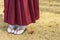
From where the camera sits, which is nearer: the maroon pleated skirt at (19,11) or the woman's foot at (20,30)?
the maroon pleated skirt at (19,11)

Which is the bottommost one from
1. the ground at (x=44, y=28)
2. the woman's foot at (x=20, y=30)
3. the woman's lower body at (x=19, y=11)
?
the ground at (x=44, y=28)

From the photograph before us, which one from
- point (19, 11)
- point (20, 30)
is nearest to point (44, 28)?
point (20, 30)

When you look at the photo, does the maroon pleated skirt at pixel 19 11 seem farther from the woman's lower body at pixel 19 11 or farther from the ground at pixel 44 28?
the ground at pixel 44 28

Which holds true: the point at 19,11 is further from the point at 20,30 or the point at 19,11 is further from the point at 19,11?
the point at 20,30

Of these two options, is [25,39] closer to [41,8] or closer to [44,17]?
[44,17]

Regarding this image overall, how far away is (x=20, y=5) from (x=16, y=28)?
0.97 ft

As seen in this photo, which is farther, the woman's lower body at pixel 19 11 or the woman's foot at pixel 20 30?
the woman's foot at pixel 20 30

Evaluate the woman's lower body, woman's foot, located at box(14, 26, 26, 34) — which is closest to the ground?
woman's foot, located at box(14, 26, 26, 34)

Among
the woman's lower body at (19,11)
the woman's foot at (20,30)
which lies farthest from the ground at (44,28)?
the woman's lower body at (19,11)

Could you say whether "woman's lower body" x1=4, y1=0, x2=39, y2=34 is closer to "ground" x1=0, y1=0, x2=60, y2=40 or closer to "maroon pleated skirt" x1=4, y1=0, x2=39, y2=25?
"maroon pleated skirt" x1=4, y1=0, x2=39, y2=25

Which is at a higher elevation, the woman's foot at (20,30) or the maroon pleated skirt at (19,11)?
→ the maroon pleated skirt at (19,11)

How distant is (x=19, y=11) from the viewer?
174 cm

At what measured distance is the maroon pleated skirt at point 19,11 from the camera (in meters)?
1.74

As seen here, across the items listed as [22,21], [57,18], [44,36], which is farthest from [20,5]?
[57,18]
